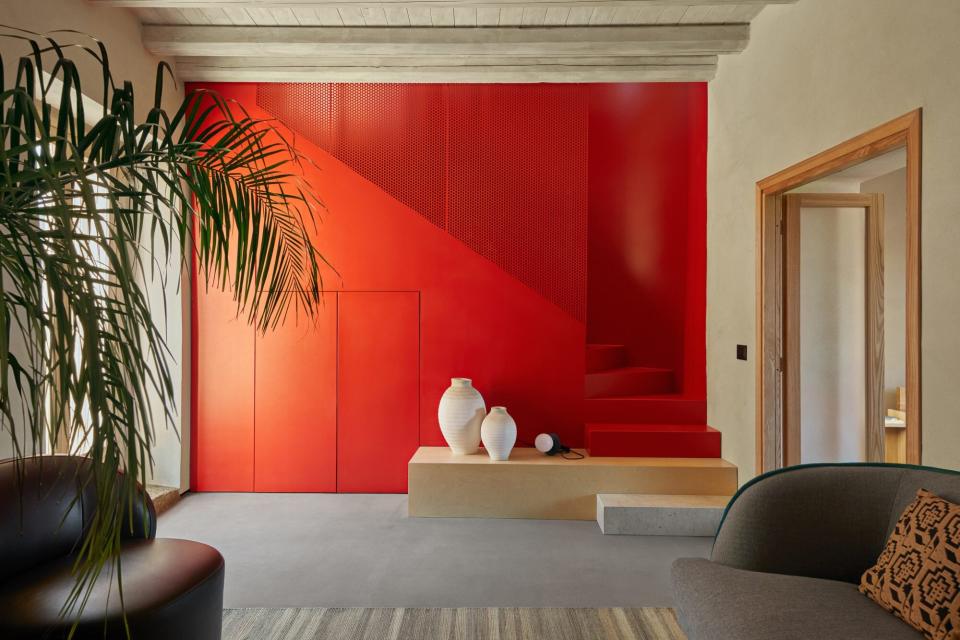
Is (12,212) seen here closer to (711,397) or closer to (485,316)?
(485,316)

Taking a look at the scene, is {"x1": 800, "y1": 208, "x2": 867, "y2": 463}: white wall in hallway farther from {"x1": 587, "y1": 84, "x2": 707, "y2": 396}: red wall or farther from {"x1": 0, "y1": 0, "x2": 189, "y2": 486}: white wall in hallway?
{"x1": 0, "y1": 0, "x2": 189, "y2": 486}: white wall in hallway

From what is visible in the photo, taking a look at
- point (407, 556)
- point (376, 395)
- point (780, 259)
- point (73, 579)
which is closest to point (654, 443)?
point (780, 259)

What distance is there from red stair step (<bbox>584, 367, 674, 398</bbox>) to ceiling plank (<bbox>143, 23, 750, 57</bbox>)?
7.20ft

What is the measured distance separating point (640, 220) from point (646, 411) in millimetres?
1860

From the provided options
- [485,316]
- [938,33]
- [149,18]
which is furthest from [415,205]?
[938,33]

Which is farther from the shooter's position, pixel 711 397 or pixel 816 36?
pixel 711 397

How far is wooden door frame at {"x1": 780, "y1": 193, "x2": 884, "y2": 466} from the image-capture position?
3.59 meters

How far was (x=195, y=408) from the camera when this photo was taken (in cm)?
443

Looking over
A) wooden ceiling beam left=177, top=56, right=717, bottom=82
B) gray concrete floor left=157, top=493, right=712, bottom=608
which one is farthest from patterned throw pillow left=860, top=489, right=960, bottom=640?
wooden ceiling beam left=177, top=56, right=717, bottom=82

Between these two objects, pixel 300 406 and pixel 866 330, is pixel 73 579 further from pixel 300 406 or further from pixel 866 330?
pixel 866 330

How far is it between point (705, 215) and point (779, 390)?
148 centimetres

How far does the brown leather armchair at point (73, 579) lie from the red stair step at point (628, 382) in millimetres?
2981

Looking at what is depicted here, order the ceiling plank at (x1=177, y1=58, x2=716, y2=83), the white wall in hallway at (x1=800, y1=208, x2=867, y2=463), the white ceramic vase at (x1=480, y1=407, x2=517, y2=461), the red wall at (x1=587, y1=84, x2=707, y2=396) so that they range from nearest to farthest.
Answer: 1. the white wall in hallway at (x1=800, y1=208, x2=867, y2=463)
2. the white ceramic vase at (x1=480, y1=407, x2=517, y2=461)
3. the ceiling plank at (x1=177, y1=58, x2=716, y2=83)
4. the red wall at (x1=587, y1=84, x2=707, y2=396)

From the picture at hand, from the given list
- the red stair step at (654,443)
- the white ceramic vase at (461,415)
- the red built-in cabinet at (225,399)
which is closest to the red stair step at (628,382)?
the red stair step at (654,443)
